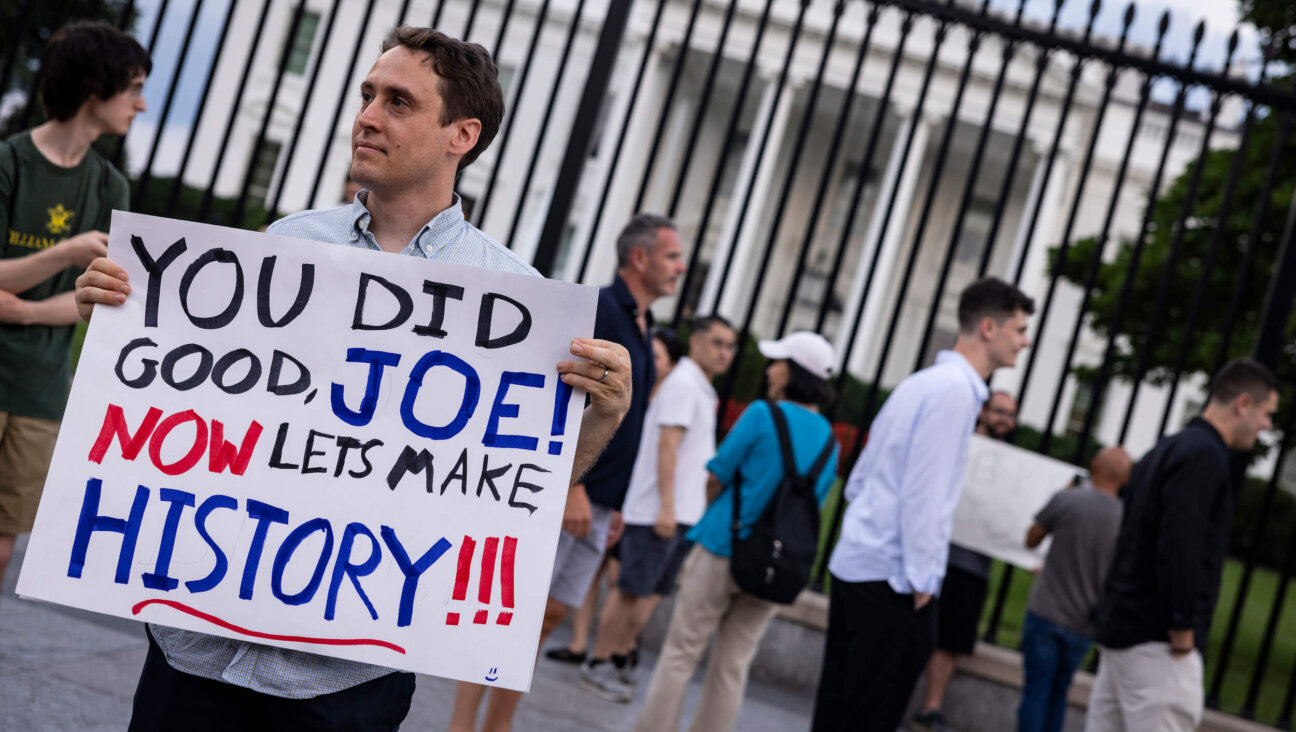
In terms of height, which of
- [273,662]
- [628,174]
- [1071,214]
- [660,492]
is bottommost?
[273,662]

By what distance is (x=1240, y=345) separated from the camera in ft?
33.3

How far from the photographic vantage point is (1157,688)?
430 cm

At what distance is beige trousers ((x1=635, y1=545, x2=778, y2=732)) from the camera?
4.64 metres

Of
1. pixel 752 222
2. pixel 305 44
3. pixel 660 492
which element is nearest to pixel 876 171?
pixel 752 222

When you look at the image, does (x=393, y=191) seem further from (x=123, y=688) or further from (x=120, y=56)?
(x=123, y=688)

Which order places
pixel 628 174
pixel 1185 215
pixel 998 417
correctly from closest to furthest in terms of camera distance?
pixel 1185 215, pixel 998 417, pixel 628 174

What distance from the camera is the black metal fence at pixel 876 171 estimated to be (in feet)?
19.0

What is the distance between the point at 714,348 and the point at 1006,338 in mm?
2074

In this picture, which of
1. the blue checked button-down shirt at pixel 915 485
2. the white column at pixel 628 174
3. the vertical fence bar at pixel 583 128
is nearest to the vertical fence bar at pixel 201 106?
the vertical fence bar at pixel 583 128

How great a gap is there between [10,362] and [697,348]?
3477 mm

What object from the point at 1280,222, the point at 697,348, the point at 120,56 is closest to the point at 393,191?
the point at 120,56

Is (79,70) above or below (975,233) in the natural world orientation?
below

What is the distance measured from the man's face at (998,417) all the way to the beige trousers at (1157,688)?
2.23 m

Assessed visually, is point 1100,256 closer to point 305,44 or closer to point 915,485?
point 915,485
